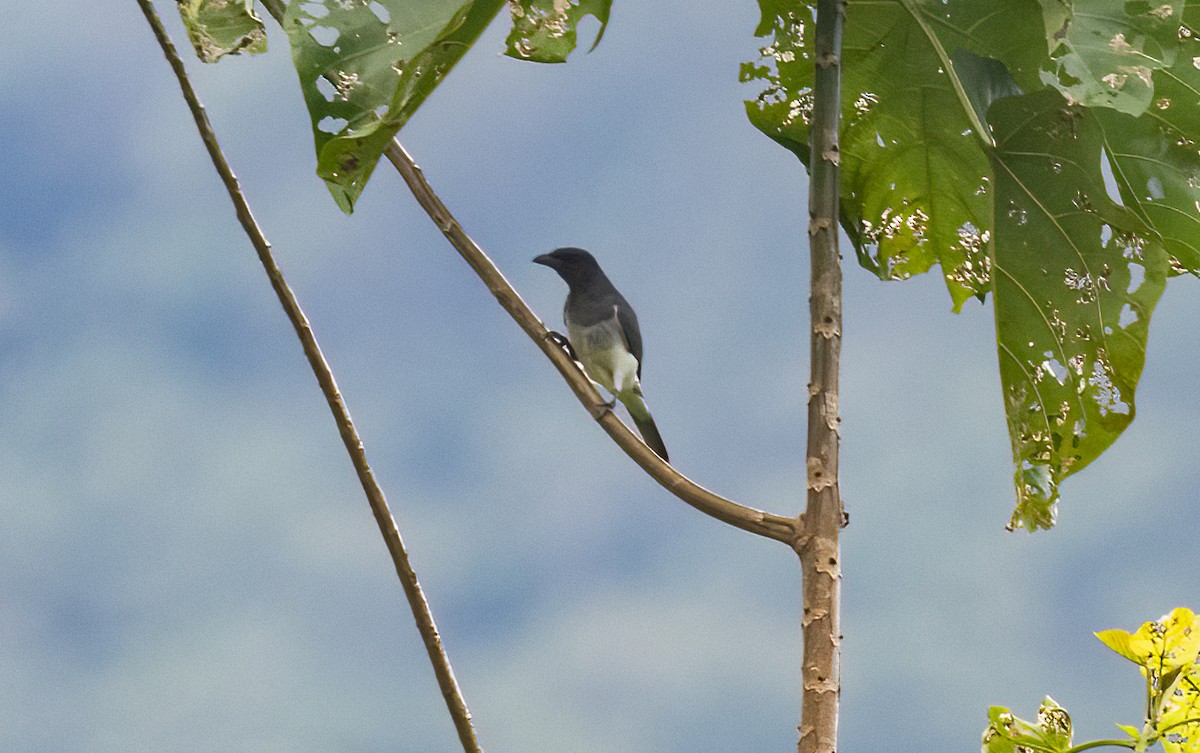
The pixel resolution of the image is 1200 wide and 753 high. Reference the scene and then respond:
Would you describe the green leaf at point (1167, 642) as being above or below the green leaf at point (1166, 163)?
below

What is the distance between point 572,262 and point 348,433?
212cm

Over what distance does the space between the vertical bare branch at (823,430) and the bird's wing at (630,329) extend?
5.76 feet

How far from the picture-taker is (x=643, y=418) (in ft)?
11.9

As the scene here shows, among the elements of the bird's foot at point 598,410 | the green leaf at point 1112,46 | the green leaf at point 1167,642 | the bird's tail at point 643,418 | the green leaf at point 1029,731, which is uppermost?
the green leaf at point 1112,46

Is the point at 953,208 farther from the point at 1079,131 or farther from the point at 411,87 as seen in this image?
the point at 411,87

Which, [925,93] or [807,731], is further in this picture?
[925,93]

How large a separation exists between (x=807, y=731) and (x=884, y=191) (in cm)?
123

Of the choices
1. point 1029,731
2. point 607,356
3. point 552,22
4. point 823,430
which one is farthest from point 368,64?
point 607,356

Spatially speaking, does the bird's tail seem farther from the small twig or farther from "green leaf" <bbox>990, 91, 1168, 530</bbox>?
the small twig

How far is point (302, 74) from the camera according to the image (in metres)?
Answer: 1.68

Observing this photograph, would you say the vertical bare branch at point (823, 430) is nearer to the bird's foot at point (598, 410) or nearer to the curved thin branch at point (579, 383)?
the curved thin branch at point (579, 383)

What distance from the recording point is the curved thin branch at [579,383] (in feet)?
5.10

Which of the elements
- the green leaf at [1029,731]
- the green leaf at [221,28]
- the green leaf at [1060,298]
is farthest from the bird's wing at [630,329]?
the green leaf at [1029,731]

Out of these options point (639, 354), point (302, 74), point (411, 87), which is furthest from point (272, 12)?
point (639, 354)
